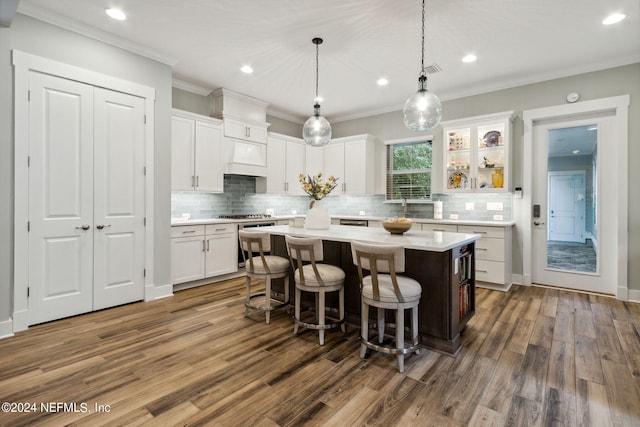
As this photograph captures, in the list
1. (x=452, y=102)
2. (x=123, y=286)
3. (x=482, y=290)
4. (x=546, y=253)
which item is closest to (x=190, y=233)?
(x=123, y=286)

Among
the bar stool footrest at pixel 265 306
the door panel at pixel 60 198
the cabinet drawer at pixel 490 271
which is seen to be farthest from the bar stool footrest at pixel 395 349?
the door panel at pixel 60 198

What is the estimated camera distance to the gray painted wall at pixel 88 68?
2.85 m

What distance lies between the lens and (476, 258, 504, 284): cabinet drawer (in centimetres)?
436

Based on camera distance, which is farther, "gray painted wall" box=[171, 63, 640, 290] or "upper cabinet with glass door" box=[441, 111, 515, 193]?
"upper cabinet with glass door" box=[441, 111, 515, 193]

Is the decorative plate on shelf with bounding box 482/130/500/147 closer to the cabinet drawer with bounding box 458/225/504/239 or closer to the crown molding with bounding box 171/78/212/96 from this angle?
the cabinet drawer with bounding box 458/225/504/239

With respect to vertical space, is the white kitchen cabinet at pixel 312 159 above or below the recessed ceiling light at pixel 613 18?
below

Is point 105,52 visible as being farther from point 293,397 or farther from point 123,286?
point 293,397

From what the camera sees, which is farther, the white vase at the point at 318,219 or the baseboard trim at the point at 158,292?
the baseboard trim at the point at 158,292

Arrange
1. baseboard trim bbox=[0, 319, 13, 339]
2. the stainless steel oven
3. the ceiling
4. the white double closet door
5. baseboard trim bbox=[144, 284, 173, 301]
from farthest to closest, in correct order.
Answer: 1. the stainless steel oven
2. baseboard trim bbox=[144, 284, 173, 301]
3. the white double closet door
4. the ceiling
5. baseboard trim bbox=[0, 319, 13, 339]

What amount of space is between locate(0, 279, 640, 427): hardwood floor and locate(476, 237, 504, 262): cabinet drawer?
1.16 m

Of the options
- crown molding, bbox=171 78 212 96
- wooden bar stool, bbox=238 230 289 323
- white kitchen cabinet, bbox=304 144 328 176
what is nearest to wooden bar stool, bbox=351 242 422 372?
wooden bar stool, bbox=238 230 289 323

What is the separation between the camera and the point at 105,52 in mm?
3488

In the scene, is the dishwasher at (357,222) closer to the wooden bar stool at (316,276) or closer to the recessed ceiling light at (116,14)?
the wooden bar stool at (316,276)

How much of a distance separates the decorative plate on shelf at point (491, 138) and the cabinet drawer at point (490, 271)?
5.81 ft
